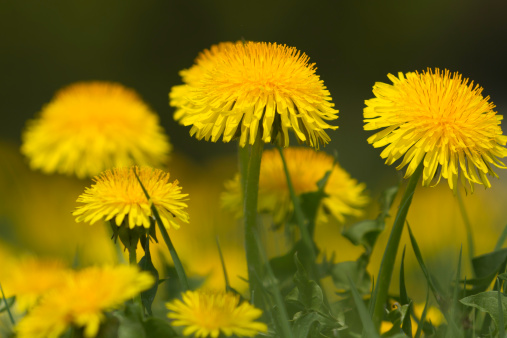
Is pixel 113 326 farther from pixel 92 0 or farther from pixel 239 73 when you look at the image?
pixel 92 0

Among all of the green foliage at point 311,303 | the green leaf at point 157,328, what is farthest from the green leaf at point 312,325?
the green leaf at point 157,328

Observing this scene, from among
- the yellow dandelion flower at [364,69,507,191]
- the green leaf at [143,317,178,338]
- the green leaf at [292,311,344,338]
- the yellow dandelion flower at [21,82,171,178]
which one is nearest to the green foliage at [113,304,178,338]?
the green leaf at [143,317,178,338]

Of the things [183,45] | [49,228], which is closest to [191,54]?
[183,45]

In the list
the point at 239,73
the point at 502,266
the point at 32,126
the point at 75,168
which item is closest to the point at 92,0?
the point at 32,126

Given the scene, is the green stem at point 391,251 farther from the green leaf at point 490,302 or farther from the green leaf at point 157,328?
the green leaf at point 157,328

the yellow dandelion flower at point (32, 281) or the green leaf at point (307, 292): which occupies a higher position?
the yellow dandelion flower at point (32, 281)

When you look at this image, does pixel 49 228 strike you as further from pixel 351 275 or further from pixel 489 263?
pixel 489 263
